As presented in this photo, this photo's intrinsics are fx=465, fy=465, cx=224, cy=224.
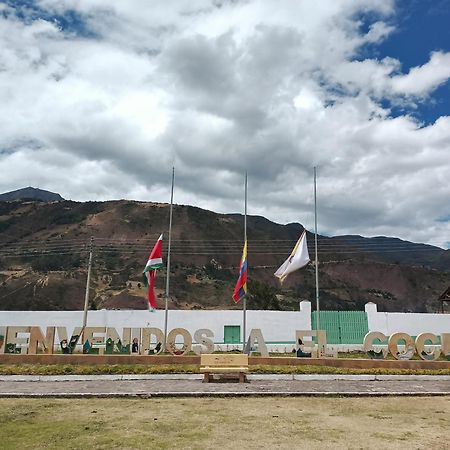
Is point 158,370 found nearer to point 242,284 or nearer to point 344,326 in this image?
point 242,284

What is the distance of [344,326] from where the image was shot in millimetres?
31375

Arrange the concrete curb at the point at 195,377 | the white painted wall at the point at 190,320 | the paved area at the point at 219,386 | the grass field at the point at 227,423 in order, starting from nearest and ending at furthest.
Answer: the grass field at the point at 227,423, the paved area at the point at 219,386, the concrete curb at the point at 195,377, the white painted wall at the point at 190,320

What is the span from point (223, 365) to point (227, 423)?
5563mm

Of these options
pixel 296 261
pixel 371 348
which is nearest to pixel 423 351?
pixel 371 348

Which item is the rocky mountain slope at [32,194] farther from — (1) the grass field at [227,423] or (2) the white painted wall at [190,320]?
(1) the grass field at [227,423]

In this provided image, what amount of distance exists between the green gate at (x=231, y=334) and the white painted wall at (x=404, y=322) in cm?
906

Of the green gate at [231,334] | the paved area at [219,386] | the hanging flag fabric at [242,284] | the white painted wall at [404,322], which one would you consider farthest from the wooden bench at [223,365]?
the white painted wall at [404,322]

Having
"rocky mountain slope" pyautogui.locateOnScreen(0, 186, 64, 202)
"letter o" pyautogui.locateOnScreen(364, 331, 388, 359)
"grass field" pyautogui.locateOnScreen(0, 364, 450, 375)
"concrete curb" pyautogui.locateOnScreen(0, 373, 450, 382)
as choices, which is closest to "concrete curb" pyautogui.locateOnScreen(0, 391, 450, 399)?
"concrete curb" pyautogui.locateOnScreen(0, 373, 450, 382)

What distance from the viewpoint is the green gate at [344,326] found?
102ft

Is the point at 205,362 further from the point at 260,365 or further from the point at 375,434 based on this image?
the point at 375,434

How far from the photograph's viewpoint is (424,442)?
799cm

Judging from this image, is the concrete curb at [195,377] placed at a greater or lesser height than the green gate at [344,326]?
lesser

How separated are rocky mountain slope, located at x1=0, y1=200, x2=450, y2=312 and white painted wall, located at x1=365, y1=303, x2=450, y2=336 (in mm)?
21232

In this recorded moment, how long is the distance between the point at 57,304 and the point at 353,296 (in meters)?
46.7
